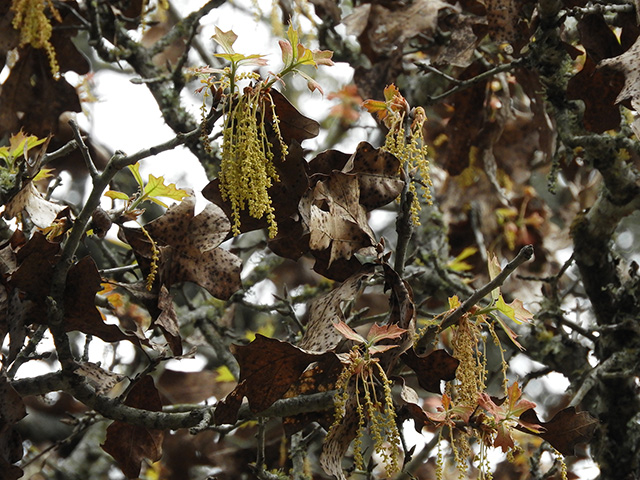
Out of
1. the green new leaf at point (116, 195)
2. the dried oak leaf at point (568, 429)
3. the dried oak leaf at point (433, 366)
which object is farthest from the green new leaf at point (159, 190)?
the dried oak leaf at point (568, 429)

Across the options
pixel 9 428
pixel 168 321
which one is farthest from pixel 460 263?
pixel 9 428

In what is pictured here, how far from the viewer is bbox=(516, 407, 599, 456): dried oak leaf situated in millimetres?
1308

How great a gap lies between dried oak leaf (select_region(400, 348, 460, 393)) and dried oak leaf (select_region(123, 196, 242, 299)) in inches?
14.2

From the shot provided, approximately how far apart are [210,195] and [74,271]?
28 cm

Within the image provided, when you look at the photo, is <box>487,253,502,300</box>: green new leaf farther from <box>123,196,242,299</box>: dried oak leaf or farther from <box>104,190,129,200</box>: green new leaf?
<box>104,190,129,200</box>: green new leaf

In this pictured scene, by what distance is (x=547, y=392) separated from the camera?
4523 millimetres

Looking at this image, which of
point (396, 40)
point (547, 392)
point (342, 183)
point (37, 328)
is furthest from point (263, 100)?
point (547, 392)

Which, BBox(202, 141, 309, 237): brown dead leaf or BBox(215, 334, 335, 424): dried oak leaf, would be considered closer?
BBox(215, 334, 335, 424): dried oak leaf

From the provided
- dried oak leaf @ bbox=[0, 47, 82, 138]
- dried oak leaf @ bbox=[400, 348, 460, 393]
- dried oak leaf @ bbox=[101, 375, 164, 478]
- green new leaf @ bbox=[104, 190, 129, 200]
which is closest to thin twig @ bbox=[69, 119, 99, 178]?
green new leaf @ bbox=[104, 190, 129, 200]

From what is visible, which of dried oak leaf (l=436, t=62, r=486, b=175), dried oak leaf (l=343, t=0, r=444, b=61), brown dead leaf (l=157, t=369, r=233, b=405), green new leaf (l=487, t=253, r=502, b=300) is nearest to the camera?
green new leaf (l=487, t=253, r=502, b=300)

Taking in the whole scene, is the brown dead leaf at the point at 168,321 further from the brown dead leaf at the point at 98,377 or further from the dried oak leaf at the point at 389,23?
the dried oak leaf at the point at 389,23

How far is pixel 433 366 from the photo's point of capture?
1.26m

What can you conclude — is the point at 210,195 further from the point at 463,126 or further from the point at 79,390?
the point at 463,126

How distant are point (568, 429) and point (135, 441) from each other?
848 millimetres
